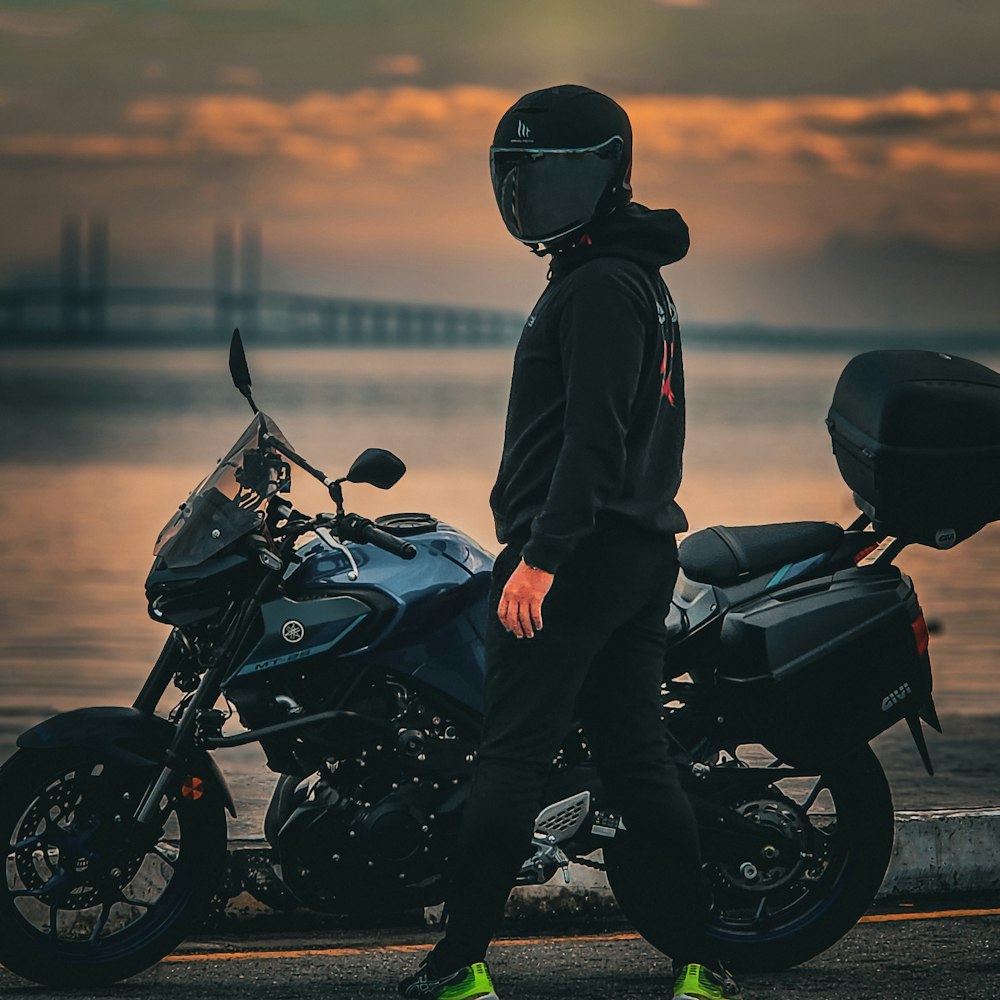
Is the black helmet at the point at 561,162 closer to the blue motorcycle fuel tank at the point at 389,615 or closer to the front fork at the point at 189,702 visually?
the blue motorcycle fuel tank at the point at 389,615

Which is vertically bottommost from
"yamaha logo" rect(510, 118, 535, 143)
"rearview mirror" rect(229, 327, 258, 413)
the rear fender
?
the rear fender

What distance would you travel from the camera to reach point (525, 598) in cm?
408

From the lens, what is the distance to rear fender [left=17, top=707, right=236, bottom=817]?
4.62 metres

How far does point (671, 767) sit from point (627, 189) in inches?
50.6

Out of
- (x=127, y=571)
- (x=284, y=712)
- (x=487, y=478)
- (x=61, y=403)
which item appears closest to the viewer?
(x=284, y=712)

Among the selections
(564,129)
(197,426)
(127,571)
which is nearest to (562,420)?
(564,129)

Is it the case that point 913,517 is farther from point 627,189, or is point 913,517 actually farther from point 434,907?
point 434,907

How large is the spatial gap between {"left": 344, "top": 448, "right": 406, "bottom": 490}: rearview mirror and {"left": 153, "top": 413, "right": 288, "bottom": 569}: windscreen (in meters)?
0.28

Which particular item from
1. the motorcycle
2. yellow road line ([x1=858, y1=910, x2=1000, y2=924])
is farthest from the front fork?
yellow road line ([x1=858, y1=910, x2=1000, y2=924])

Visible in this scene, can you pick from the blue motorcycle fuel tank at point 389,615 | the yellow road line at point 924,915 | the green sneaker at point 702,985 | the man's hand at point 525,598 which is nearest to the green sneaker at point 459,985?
the green sneaker at point 702,985

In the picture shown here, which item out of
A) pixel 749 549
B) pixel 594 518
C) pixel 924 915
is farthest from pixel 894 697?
pixel 594 518

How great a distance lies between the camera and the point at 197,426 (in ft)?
170

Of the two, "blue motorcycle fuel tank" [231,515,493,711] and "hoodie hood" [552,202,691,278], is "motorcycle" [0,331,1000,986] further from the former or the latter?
"hoodie hood" [552,202,691,278]

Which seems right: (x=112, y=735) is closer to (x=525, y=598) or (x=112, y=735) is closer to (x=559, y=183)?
(x=525, y=598)
